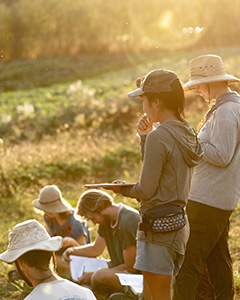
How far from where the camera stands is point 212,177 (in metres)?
3.62

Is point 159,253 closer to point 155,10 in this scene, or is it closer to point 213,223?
point 213,223

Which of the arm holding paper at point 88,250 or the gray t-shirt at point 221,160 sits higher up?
the gray t-shirt at point 221,160

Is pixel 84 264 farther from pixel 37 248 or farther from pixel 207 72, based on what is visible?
pixel 37 248

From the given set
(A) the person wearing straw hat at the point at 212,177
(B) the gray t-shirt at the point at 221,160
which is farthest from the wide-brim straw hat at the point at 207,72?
(B) the gray t-shirt at the point at 221,160

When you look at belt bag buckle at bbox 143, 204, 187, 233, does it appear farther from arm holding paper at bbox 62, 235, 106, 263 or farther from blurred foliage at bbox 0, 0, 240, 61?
blurred foliage at bbox 0, 0, 240, 61

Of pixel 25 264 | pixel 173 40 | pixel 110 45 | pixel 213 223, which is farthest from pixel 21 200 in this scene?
pixel 110 45

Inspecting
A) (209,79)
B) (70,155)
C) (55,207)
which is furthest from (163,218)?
(70,155)

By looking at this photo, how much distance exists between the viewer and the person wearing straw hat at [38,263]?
249 centimetres

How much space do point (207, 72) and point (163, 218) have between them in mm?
1232

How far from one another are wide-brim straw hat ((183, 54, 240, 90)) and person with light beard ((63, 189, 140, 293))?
133 centimetres

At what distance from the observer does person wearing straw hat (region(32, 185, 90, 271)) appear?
Answer: 18.1ft

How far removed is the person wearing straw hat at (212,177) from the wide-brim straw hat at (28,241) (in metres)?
1.19

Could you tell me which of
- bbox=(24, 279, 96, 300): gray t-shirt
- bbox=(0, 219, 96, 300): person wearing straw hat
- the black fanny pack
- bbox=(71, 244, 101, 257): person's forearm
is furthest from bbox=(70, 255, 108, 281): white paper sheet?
bbox=(24, 279, 96, 300): gray t-shirt

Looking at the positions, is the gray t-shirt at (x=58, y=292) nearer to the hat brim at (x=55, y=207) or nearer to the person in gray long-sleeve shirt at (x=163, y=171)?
the person in gray long-sleeve shirt at (x=163, y=171)
